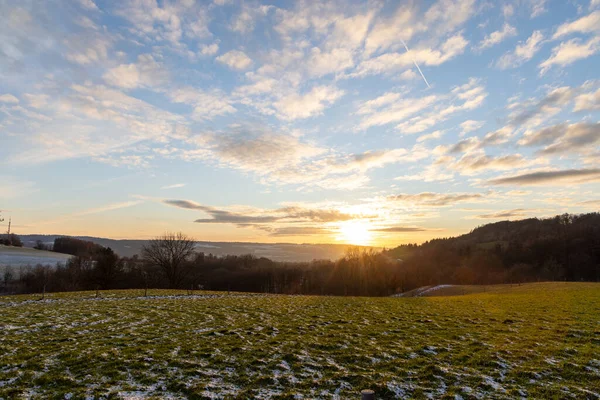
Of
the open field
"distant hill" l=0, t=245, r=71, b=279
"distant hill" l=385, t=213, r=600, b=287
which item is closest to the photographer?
the open field

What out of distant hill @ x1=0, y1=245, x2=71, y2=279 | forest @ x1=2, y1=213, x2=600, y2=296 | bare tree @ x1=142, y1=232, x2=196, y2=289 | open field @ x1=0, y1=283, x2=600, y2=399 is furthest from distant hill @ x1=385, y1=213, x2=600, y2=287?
distant hill @ x1=0, y1=245, x2=71, y2=279

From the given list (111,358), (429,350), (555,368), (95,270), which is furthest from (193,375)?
(95,270)

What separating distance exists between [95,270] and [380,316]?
6684 centimetres

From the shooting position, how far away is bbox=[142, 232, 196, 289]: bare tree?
6519cm

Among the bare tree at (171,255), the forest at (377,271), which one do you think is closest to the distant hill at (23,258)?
the forest at (377,271)

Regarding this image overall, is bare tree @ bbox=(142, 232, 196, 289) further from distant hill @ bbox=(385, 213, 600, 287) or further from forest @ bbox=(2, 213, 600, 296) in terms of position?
distant hill @ bbox=(385, 213, 600, 287)

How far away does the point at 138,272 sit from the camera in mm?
82188

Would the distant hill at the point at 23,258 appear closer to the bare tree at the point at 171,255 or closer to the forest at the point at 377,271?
the forest at the point at 377,271

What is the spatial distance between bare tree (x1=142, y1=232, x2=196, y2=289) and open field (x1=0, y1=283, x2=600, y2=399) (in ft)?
156

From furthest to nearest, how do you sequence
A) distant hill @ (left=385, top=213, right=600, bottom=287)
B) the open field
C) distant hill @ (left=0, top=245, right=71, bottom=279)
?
distant hill @ (left=385, top=213, right=600, bottom=287), distant hill @ (left=0, top=245, right=71, bottom=279), the open field

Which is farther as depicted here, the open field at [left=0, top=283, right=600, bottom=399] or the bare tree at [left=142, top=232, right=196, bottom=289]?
the bare tree at [left=142, top=232, right=196, bottom=289]

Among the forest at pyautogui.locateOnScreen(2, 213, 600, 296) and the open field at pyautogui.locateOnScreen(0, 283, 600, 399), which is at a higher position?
the open field at pyautogui.locateOnScreen(0, 283, 600, 399)

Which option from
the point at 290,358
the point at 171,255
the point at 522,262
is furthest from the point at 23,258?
the point at 522,262

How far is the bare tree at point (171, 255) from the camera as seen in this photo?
65.2 metres
